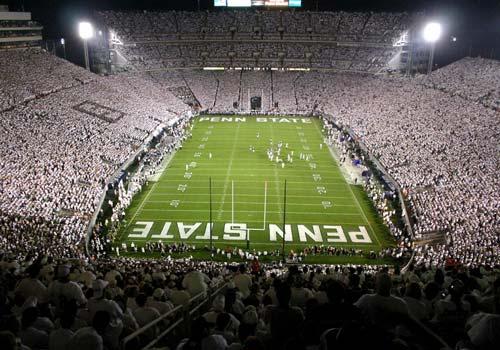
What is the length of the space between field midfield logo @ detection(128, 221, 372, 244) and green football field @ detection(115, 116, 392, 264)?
42 millimetres

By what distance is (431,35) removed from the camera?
5225 centimetres

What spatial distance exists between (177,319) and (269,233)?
49.4ft

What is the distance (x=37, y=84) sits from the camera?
37562mm

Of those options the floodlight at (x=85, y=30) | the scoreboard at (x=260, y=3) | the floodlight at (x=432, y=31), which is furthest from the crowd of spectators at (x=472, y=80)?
the floodlight at (x=85, y=30)

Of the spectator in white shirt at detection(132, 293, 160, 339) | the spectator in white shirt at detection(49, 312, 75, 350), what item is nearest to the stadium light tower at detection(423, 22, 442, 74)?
the spectator in white shirt at detection(132, 293, 160, 339)

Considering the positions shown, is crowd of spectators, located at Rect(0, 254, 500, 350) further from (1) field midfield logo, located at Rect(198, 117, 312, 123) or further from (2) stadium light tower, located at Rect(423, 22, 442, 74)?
(2) stadium light tower, located at Rect(423, 22, 442, 74)

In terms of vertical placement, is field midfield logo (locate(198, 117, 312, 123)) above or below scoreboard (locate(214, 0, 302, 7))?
below

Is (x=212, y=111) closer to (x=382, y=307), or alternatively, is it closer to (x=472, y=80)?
(x=472, y=80)

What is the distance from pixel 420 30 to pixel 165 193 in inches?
1631

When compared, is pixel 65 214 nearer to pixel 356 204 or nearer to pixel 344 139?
pixel 356 204

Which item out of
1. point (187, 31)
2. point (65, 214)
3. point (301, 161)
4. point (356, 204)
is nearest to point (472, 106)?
point (301, 161)

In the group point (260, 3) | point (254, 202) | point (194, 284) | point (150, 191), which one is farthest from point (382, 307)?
point (260, 3)

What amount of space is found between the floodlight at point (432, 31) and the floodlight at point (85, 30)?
3651cm

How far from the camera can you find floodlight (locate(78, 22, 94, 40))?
51.8 m
